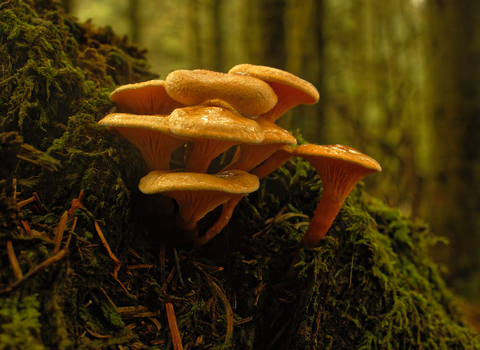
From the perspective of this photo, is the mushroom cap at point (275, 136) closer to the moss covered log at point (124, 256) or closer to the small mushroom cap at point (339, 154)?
the small mushroom cap at point (339, 154)

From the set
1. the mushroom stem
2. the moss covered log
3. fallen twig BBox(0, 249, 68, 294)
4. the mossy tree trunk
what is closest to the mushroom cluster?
the mushroom stem

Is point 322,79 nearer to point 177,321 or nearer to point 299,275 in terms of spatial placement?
point 299,275

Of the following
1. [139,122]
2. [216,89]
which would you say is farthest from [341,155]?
[139,122]

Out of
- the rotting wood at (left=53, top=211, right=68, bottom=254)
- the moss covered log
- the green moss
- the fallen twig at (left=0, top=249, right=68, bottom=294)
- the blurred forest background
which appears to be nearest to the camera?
the green moss

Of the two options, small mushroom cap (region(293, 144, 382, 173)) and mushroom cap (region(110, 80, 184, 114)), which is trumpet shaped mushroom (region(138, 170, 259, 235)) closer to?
small mushroom cap (region(293, 144, 382, 173))

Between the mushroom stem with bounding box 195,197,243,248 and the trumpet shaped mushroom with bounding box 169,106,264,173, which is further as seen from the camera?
the mushroom stem with bounding box 195,197,243,248

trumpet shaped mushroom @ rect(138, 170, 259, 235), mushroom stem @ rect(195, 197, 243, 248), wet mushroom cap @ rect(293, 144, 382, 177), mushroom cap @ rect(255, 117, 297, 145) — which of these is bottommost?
mushroom stem @ rect(195, 197, 243, 248)
